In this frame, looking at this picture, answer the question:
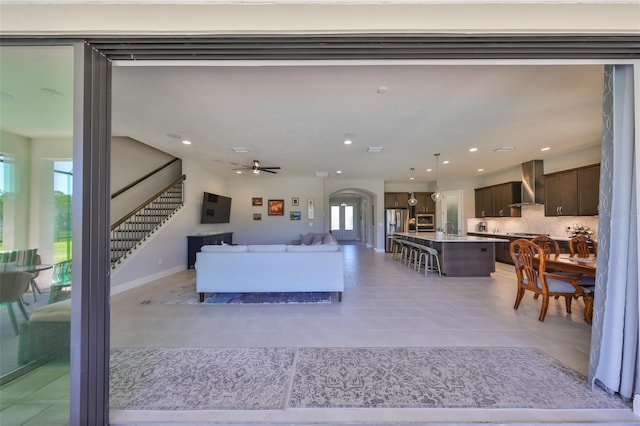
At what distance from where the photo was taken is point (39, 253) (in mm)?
1594

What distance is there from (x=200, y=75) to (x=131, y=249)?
3.84 metres

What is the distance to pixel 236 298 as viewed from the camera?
381 centimetres

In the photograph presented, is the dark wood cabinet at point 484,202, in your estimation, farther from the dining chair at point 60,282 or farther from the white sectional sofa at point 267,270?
the dining chair at point 60,282

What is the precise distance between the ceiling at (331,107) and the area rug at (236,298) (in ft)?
8.79

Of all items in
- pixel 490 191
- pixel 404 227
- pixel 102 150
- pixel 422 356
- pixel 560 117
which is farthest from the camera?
pixel 404 227

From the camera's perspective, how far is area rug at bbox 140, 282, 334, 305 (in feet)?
11.9

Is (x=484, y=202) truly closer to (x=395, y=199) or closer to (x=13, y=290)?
(x=395, y=199)

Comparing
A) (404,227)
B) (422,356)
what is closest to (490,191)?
(404,227)

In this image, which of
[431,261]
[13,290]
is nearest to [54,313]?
[13,290]

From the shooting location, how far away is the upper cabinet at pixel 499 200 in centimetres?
682

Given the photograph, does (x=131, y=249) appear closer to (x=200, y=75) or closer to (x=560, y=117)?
(x=200, y=75)

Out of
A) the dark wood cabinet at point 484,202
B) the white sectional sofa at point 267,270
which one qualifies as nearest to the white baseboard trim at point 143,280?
the white sectional sofa at point 267,270

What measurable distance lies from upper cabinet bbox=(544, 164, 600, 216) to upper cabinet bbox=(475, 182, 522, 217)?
35.8 inches

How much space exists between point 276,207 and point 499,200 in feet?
22.8
